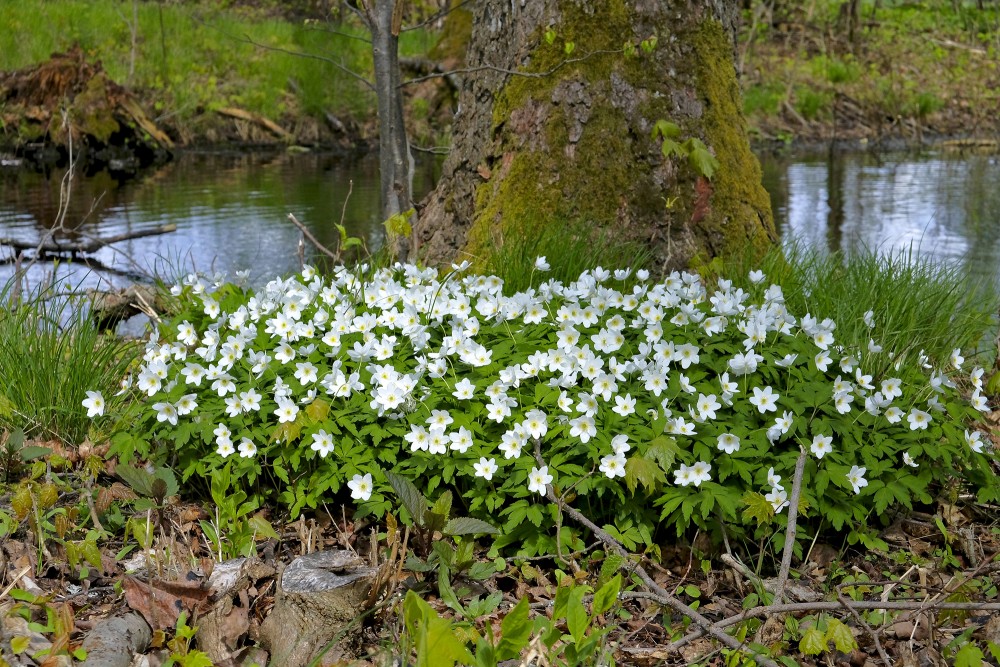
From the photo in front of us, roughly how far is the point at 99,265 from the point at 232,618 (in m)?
5.52

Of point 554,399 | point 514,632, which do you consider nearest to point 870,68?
point 554,399

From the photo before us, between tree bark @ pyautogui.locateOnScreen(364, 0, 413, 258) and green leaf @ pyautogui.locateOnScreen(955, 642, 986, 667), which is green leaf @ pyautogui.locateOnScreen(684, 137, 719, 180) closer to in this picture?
tree bark @ pyautogui.locateOnScreen(364, 0, 413, 258)

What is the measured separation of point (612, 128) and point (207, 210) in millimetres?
5711

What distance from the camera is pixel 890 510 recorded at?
3031 millimetres

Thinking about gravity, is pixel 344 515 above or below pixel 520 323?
below

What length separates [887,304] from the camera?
3807mm

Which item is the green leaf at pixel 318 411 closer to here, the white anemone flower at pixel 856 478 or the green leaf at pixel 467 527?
the green leaf at pixel 467 527

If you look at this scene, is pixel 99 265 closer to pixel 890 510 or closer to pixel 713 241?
pixel 713 241

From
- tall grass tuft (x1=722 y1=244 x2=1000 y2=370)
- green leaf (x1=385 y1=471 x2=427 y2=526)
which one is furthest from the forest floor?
tall grass tuft (x1=722 y1=244 x2=1000 y2=370)

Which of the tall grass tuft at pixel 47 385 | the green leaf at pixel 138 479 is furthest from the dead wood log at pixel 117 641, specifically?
the tall grass tuft at pixel 47 385

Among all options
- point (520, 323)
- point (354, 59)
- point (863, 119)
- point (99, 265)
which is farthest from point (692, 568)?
point (863, 119)

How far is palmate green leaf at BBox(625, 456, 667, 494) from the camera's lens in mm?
2561

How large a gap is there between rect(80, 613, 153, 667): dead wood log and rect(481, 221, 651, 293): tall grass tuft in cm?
207

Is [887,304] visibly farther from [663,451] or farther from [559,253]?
[663,451]
